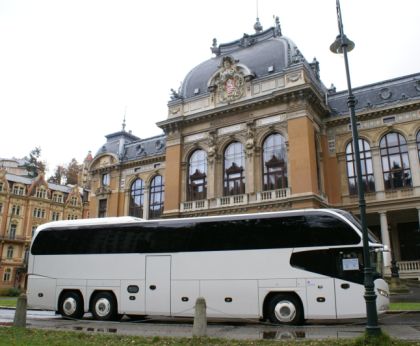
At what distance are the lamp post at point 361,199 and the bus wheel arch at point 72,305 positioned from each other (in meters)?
11.6

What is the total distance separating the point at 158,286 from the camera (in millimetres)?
15172

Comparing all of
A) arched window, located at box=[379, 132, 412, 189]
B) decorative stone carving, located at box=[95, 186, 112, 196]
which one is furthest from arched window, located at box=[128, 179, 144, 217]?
arched window, located at box=[379, 132, 412, 189]

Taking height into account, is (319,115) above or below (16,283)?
above

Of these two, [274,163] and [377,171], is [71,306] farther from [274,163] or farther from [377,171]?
[377,171]

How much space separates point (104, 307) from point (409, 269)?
892 inches

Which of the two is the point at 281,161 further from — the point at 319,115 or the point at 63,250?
the point at 63,250

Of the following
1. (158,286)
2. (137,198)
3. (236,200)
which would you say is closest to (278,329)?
(158,286)

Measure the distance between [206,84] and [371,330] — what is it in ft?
103

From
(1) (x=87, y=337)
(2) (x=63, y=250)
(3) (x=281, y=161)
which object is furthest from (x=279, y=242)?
(3) (x=281, y=161)

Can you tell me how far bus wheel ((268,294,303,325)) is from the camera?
13.4m

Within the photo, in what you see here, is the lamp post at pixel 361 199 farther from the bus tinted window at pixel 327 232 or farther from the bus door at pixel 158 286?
the bus door at pixel 158 286

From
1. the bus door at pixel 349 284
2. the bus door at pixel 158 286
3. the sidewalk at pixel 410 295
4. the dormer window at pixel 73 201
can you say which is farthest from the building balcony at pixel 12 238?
the bus door at pixel 349 284

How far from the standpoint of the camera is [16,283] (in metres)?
58.2

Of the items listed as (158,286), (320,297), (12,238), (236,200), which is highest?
(12,238)
